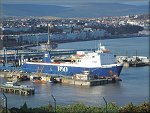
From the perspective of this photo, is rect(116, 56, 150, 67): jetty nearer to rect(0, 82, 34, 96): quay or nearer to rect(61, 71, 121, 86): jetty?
rect(61, 71, 121, 86): jetty

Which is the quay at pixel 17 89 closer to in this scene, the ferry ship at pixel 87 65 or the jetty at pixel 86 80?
the jetty at pixel 86 80

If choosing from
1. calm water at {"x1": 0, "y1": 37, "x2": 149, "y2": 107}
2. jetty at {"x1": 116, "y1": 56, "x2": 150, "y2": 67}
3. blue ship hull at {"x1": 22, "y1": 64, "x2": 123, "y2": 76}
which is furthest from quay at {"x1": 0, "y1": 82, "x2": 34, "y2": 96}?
jetty at {"x1": 116, "y1": 56, "x2": 150, "y2": 67}

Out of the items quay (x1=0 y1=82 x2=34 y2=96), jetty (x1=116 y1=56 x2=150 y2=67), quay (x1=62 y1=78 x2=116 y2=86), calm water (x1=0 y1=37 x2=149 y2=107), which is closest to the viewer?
calm water (x1=0 y1=37 x2=149 y2=107)

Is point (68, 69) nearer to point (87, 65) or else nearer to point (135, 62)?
point (87, 65)

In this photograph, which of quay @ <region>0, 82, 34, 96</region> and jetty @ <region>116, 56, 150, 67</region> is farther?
jetty @ <region>116, 56, 150, 67</region>

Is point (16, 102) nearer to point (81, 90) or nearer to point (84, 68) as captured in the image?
point (81, 90)

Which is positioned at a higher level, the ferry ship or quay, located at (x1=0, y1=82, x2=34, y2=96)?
the ferry ship

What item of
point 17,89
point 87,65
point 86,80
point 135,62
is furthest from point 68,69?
point 135,62
